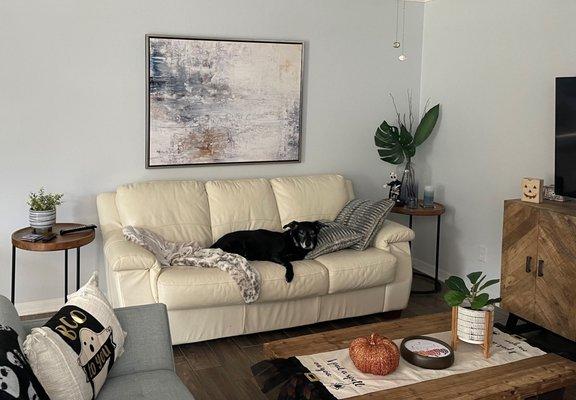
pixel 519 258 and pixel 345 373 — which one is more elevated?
pixel 519 258

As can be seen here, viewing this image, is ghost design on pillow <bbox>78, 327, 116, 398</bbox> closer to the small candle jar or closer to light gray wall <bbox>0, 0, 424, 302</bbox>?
light gray wall <bbox>0, 0, 424, 302</bbox>

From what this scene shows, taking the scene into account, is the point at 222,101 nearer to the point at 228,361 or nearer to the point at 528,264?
the point at 228,361

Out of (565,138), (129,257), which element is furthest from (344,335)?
(565,138)

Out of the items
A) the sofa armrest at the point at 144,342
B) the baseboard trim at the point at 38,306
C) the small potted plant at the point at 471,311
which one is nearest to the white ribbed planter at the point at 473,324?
the small potted plant at the point at 471,311

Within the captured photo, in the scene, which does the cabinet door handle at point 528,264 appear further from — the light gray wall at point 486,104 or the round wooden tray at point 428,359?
the round wooden tray at point 428,359

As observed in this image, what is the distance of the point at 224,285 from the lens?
3.56 m

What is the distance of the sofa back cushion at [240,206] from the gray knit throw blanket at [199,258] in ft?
1.08

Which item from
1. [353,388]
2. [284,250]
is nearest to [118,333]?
[353,388]

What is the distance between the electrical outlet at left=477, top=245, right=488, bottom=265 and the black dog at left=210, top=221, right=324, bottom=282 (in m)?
1.37

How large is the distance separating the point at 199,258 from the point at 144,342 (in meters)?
1.39

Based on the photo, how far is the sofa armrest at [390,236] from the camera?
4188mm

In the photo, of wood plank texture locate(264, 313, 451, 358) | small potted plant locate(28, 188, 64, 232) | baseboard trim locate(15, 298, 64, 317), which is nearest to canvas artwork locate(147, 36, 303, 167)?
small potted plant locate(28, 188, 64, 232)

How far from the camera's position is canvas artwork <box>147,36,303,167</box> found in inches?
168

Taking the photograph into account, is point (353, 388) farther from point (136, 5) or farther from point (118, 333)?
point (136, 5)
